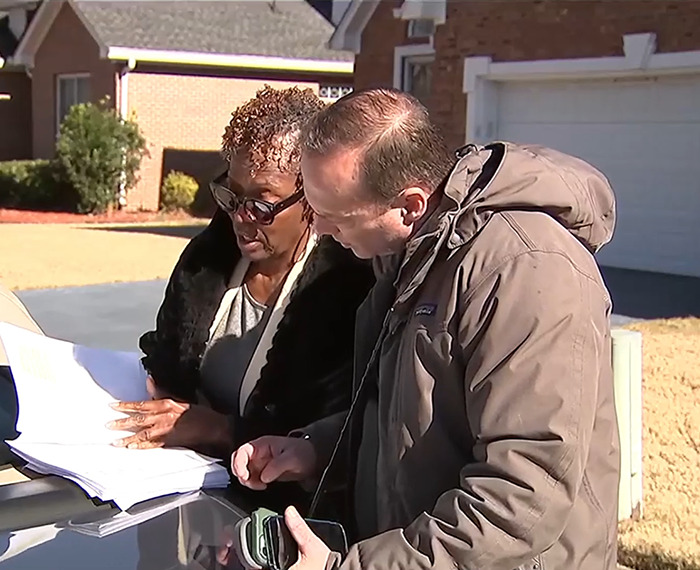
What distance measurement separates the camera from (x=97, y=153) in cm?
2175

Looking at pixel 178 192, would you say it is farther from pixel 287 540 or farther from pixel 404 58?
pixel 287 540

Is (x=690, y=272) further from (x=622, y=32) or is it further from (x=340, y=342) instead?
(x=340, y=342)

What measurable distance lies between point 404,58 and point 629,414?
1348 cm

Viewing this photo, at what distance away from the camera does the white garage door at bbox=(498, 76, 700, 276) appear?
13.2m

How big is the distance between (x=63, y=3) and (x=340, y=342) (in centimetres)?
2400

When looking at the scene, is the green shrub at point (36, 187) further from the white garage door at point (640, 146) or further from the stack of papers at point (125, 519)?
the stack of papers at point (125, 519)

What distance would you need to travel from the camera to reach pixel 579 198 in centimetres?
181

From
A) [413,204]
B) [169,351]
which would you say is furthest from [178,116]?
[413,204]

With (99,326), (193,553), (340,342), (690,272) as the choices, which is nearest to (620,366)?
(340,342)

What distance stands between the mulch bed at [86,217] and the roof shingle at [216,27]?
3.66 metres

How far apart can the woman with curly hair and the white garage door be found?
37.0 ft

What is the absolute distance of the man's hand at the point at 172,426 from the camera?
2.47m

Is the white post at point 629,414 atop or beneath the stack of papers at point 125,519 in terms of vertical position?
beneath

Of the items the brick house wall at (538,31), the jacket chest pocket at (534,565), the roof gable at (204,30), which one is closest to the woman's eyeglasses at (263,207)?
the jacket chest pocket at (534,565)
